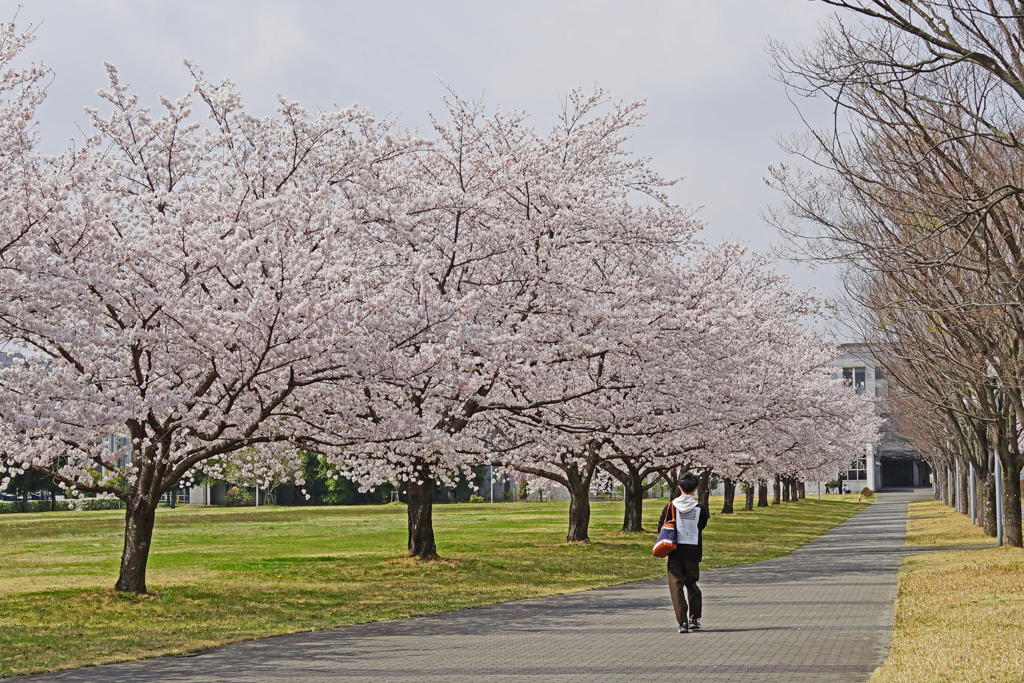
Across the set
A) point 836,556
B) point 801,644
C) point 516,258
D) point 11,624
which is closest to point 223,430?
point 11,624

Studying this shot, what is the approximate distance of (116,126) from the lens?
14.8m

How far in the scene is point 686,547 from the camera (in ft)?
35.0

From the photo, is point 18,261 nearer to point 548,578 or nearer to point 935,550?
point 548,578

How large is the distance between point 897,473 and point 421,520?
10890 centimetres

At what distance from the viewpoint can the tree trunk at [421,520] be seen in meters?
19.9

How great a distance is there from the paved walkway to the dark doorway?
109111 mm

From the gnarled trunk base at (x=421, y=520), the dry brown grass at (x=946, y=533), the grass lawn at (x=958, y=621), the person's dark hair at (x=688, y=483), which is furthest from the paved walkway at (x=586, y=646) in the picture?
the dry brown grass at (x=946, y=533)

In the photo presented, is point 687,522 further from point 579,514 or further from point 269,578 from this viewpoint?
point 579,514

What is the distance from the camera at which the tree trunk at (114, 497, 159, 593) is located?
14.4 m

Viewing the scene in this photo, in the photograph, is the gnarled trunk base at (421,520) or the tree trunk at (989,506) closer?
the gnarled trunk base at (421,520)

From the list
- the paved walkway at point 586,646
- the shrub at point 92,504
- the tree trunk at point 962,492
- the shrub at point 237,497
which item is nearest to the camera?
the paved walkway at point 586,646

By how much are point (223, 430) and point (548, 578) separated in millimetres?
6993

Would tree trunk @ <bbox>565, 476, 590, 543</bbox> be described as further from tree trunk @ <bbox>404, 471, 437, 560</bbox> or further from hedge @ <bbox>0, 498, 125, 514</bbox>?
hedge @ <bbox>0, 498, 125, 514</bbox>

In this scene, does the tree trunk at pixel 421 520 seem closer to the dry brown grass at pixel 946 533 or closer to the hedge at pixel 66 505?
the dry brown grass at pixel 946 533
